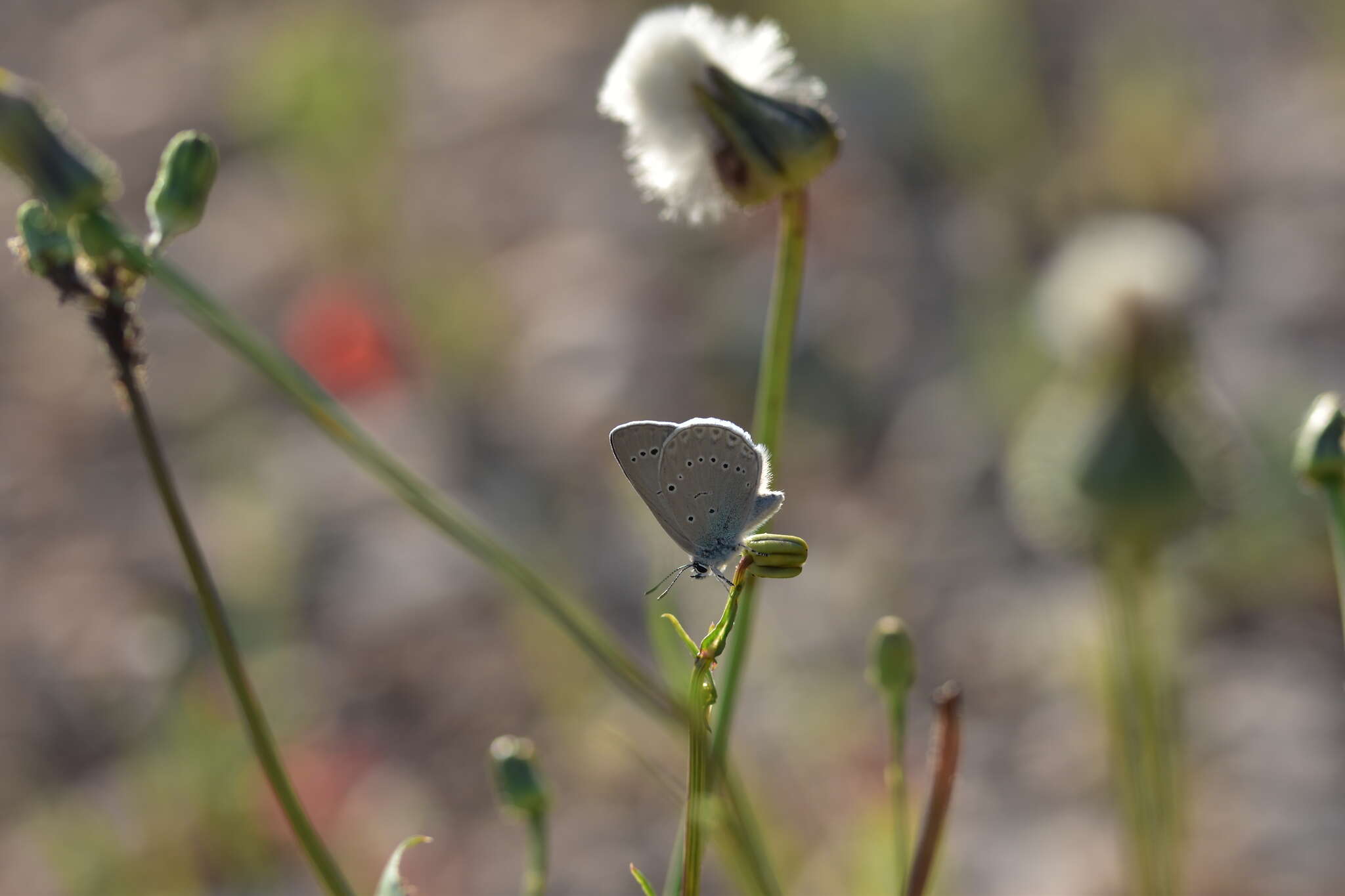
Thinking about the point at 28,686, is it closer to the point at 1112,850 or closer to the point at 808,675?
the point at 808,675

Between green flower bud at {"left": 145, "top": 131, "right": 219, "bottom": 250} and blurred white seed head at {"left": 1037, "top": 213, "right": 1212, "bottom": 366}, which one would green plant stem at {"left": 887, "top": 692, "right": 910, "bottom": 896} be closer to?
green flower bud at {"left": 145, "top": 131, "right": 219, "bottom": 250}

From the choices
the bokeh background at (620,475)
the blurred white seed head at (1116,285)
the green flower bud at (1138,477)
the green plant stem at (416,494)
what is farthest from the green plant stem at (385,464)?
the blurred white seed head at (1116,285)

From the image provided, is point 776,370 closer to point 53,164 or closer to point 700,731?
point 700,731

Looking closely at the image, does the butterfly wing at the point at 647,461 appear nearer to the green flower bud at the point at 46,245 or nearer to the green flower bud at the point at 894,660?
the green flower bud at the point at 894,660

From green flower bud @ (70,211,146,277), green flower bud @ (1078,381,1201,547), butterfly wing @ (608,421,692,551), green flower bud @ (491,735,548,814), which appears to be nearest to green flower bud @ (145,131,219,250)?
green flower bud @ (70,211,146,277)

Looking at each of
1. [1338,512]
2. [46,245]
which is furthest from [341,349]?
[1338,512]

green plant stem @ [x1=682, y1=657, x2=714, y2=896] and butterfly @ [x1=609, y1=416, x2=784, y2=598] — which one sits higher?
butterfly @ [x1=609, y1=416, x2=784, y2=598]

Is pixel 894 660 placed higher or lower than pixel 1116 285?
lower
